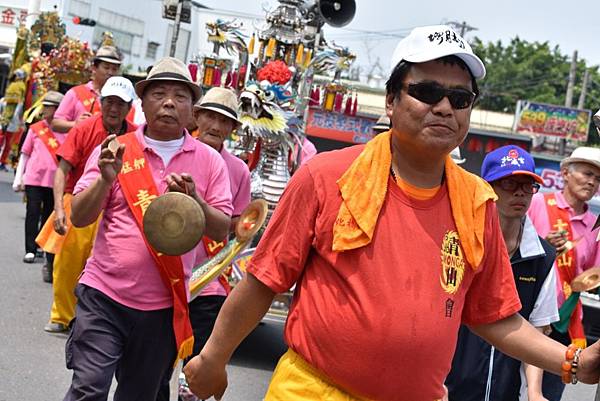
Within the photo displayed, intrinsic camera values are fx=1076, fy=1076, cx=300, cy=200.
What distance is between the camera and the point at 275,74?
9344 millimetres

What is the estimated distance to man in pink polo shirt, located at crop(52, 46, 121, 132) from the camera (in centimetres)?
971

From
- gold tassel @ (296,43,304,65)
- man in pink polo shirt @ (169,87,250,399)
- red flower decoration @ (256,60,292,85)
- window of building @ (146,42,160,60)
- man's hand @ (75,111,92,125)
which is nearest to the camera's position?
man in pink polo shirt @ (169,87,250,399)

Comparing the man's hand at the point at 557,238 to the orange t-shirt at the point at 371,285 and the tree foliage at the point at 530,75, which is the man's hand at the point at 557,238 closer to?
the orange t-shirt at the point at 371,285

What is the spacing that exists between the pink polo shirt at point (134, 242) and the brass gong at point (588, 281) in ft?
6.87

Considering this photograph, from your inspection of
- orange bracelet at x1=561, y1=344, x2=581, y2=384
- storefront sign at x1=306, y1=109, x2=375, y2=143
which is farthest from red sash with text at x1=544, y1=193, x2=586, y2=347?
storefront sign at x1=306, y1=109, x2=375, y2=143

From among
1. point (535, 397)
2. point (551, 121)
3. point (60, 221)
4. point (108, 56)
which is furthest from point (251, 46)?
point (551, 121)

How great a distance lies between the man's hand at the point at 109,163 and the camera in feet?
15.9

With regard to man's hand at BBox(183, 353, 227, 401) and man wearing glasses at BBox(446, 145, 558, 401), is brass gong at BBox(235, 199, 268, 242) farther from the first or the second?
man's hand at BBox(183, 353, 227, 401)

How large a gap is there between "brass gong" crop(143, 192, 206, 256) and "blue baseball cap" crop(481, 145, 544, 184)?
139 cm

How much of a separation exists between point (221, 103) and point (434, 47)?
3.45 meters

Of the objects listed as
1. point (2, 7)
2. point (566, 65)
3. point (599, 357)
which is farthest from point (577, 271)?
point (566, 65)

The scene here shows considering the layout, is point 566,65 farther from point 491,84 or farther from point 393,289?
point 393,289

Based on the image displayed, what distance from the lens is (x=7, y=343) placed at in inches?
312

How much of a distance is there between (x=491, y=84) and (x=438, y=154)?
69636 mm
